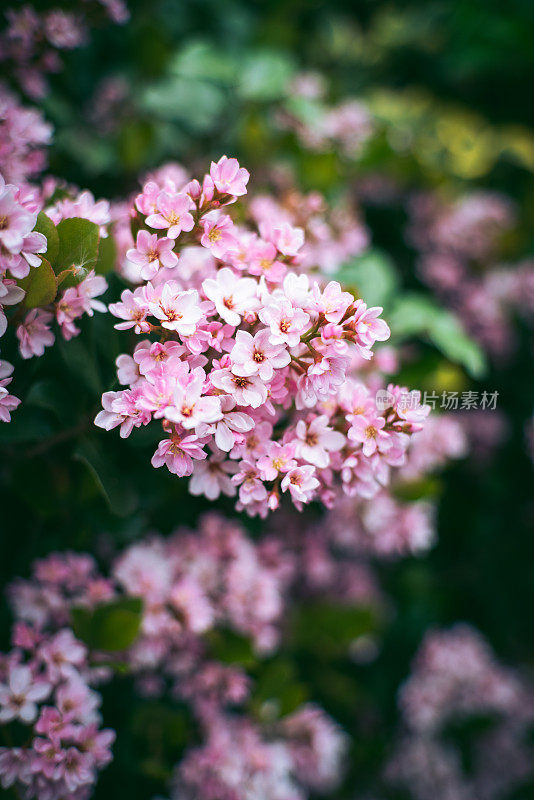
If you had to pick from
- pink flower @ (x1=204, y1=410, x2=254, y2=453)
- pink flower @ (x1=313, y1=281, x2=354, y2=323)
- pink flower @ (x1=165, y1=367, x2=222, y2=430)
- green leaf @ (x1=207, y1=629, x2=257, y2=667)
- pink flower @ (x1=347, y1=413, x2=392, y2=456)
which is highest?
pink flower @ (x1=313, y1=281, x2=354, y2=323)

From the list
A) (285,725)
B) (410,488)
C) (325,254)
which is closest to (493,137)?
(325,254)

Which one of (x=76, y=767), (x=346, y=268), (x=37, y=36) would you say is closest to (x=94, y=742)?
(x=76, y=767)

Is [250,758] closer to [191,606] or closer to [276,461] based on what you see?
[191,606]

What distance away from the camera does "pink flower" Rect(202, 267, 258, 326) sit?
62 cm

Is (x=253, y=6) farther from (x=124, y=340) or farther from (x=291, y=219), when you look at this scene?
(x=124, y=340)

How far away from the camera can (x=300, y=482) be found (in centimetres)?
62

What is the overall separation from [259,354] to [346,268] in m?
0.67

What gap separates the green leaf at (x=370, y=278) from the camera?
116 centimetres

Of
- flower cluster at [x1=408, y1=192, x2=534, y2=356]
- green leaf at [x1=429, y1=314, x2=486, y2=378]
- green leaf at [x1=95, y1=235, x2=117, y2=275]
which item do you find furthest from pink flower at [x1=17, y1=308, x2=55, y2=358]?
flower cluster at [x1=408, y1=192, x2=534, y2=356]

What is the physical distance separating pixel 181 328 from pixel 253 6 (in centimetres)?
177

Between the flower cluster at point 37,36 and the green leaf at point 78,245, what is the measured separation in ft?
1.81

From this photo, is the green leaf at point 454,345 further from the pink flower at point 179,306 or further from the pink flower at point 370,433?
the pink flower at point 179,306

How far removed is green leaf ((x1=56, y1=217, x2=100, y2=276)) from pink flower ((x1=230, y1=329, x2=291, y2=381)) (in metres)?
0.22

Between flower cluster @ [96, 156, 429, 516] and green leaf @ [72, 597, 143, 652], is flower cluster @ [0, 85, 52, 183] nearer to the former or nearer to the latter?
flower cluster @ [96, 156, 429, 516]
